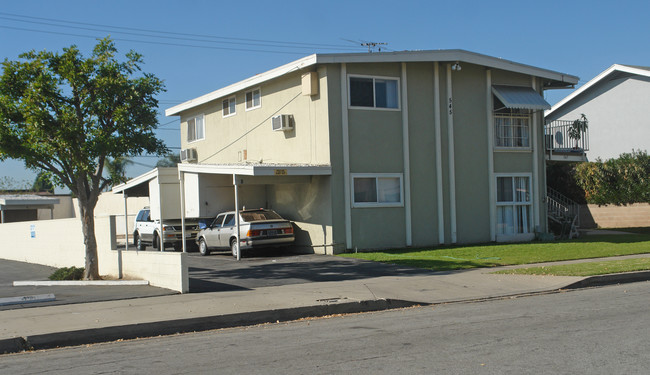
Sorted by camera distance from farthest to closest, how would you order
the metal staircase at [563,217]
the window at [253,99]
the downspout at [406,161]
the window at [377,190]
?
the metal staircase at [563,217] < the window at [253,99] < the downspout at [406,161] < the window at [377,190]

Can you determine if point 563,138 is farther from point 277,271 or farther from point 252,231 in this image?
point 277,271

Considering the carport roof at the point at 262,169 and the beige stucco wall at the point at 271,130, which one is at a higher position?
the beige stucco wall at the point at 271,130

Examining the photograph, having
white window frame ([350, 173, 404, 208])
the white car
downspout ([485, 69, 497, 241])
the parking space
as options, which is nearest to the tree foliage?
downspout ([485, 69, 497, 241])

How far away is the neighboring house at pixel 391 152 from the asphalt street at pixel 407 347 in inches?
395

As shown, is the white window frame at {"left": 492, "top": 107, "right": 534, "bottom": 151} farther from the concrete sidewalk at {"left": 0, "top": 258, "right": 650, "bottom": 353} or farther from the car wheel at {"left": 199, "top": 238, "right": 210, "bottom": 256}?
the car wheel at {"left": 199, "top": 238, "right": 210, "bottom": 256}

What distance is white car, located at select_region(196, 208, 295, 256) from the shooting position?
784 inches

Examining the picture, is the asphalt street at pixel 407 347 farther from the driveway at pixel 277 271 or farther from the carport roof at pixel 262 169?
the carport roof at pixel 262 169

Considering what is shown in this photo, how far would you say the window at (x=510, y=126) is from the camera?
919 inches

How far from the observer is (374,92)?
2094 centimetres

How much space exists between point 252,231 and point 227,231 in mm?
1346

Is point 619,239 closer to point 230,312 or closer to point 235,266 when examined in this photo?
point 235,266

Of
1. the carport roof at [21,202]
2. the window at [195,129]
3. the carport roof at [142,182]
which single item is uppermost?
the window at [195,129]

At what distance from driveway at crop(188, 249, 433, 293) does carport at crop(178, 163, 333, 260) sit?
1.03 m

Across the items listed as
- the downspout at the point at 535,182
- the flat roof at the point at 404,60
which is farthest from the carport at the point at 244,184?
the downspout at the point at 535,182
